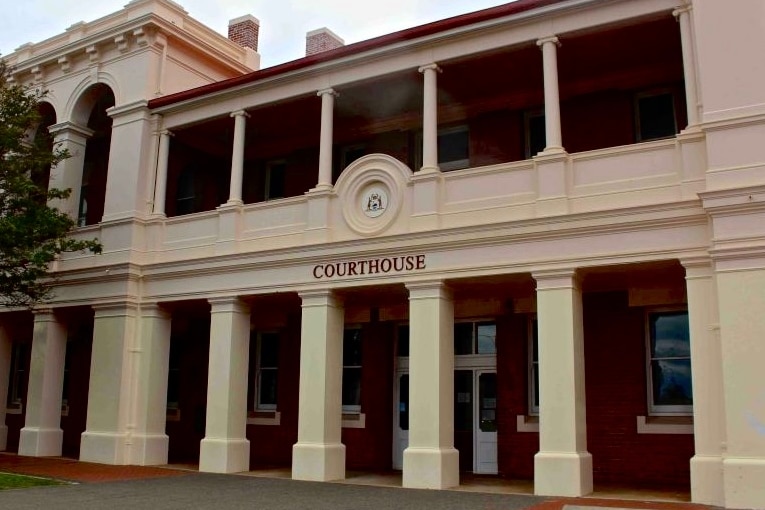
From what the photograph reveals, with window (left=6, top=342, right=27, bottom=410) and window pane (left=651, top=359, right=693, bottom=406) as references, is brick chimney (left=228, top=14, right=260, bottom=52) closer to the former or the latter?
window (left=6, top=342, right=27, bottom=410)

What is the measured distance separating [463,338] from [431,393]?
3.26m

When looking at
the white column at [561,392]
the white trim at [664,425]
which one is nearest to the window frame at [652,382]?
the white trim at [664,425]

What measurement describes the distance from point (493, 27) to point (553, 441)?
270 inches

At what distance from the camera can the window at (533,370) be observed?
1513cm

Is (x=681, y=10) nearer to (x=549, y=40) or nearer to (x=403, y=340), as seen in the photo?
(x=549, y=40)

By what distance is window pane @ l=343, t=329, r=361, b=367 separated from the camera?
1770 cm

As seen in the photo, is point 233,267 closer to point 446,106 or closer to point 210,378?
point 210,378

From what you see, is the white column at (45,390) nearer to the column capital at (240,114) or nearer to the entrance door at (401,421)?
the column capital at (240,114)

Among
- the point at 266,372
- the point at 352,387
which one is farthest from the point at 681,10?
the point at 266,372

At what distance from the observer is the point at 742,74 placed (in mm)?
11367

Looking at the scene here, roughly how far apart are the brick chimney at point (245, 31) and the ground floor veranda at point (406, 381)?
796 centimetres

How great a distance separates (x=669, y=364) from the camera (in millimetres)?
14031

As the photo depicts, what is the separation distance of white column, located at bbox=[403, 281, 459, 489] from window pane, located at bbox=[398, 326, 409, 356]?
11.6ft

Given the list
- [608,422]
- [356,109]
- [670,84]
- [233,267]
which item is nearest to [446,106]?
[356,109]
